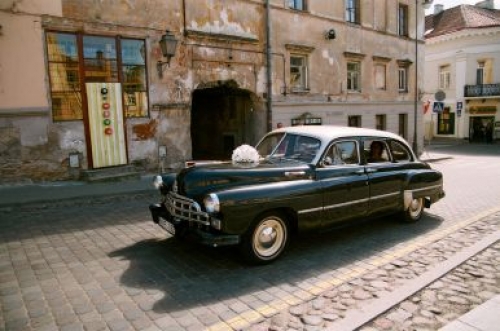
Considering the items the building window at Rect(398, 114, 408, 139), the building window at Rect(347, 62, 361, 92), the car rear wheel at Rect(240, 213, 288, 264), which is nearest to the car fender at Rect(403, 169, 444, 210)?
the car rear wheel at Rect(240, 213, 288, 264)

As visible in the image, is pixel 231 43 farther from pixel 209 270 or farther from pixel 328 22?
pixel 209 270

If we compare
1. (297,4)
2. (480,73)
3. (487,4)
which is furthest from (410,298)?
(487,4)

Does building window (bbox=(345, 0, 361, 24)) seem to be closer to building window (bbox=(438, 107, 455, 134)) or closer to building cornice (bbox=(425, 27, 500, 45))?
building cornice (bbox=(425, 27, 500, 45))

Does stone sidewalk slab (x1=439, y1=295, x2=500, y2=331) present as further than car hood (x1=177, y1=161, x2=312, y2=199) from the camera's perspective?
No

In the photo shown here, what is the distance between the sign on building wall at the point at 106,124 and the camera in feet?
35.4

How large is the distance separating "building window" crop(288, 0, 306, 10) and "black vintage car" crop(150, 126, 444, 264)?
1068 cm

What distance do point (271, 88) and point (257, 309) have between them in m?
11.8

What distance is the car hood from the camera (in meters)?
4.84

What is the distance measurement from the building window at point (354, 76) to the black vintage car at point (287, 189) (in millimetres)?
12276

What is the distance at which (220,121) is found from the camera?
17.0 metres

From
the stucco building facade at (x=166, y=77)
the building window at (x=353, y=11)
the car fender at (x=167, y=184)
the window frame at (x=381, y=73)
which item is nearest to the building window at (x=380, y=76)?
the window frame at (x=381, y=73)

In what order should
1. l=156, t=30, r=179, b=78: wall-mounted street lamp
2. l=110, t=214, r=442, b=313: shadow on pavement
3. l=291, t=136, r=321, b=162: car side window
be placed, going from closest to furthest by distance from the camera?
l=110, t=214, r=442, b=313: shadow on pavement, l=291, t=136, r=321, b=162: car side window, l=156, t=30, r=179, b=78: wall-mounted street lamp

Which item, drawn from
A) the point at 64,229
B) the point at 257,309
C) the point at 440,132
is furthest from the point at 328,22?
the point at 440,132

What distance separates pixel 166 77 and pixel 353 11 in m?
11.0
